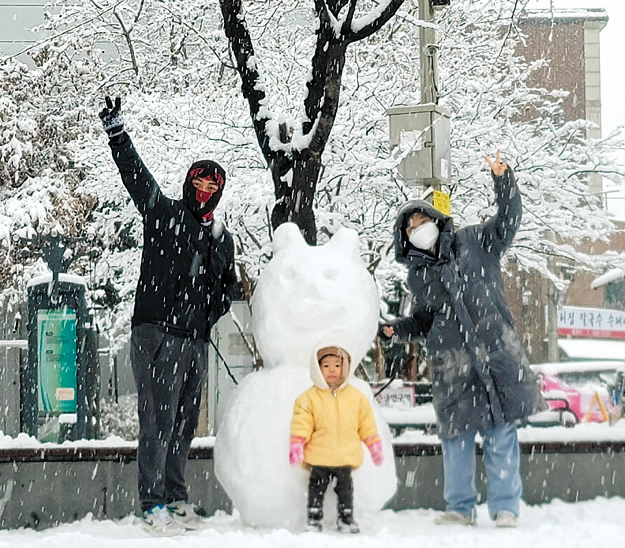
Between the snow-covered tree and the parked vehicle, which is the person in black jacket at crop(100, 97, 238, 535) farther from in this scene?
the parked vehicle

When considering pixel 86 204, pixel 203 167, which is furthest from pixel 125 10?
pixel 203 167

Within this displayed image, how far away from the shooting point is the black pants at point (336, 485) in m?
4.21

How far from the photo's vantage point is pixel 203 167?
4.68m

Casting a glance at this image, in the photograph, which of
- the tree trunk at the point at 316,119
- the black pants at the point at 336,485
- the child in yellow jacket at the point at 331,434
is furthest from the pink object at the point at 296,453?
the tree trunk at the point at 316,119

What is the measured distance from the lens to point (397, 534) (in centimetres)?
418

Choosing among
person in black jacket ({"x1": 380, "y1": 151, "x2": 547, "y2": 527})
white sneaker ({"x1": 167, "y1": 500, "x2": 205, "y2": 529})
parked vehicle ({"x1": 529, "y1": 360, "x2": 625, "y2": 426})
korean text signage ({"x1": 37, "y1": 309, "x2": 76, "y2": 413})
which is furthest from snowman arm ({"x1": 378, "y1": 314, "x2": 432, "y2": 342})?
parked vehicle ({"x1": 529, "y1": 360, "x2": 625, "y2": 426})

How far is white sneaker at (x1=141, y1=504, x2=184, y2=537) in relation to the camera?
4246 millimetres

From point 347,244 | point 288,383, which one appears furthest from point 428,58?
point 288,383

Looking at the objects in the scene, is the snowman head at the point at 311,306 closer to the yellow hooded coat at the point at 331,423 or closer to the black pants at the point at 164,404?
the yellow hooded coat at the point at 331,423

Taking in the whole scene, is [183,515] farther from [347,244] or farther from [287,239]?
[347,244]

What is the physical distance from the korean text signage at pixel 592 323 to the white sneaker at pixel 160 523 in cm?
2278

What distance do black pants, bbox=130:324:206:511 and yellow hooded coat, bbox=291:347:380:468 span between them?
612 millimetres

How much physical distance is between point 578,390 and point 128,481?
11865 mm

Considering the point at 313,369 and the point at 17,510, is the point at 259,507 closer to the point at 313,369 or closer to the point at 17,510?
the point at 313,369
